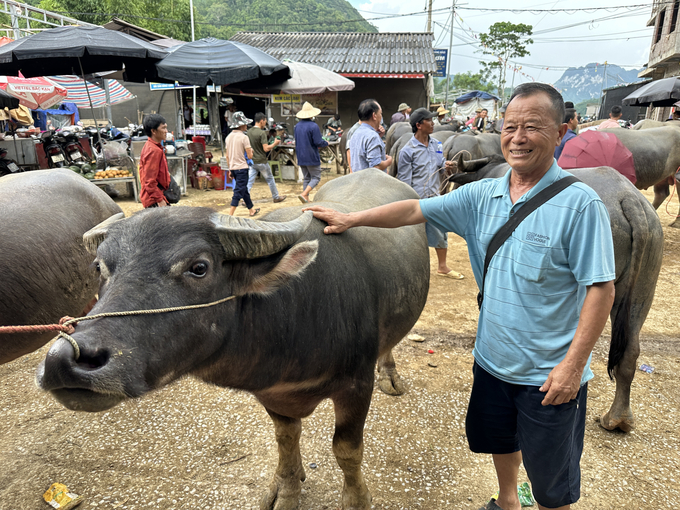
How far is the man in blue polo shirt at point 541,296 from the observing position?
5.16 feet

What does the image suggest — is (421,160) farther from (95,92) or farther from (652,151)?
(95,92)

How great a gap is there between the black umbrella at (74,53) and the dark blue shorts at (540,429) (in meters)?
8.33

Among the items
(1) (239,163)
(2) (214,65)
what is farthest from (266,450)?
(2) (214,65)

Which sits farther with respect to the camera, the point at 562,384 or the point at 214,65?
the point at 214,65

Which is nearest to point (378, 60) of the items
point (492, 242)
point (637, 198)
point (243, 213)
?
point (243, 213)

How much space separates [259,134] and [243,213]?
78.4 inches

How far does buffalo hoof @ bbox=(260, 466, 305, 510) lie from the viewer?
2443 millimetres

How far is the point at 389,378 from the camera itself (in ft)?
11.6

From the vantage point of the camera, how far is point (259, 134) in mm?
9711

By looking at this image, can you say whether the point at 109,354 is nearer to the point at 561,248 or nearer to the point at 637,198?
the point at 561,248

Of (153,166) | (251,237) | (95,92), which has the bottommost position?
(153,166)

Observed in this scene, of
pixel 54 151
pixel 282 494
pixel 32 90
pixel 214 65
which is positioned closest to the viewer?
pixel 282 494

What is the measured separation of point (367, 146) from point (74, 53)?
548 centimetres

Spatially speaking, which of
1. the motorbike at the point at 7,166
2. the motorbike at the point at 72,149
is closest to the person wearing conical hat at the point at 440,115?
the motorbike at the point at 72,149
